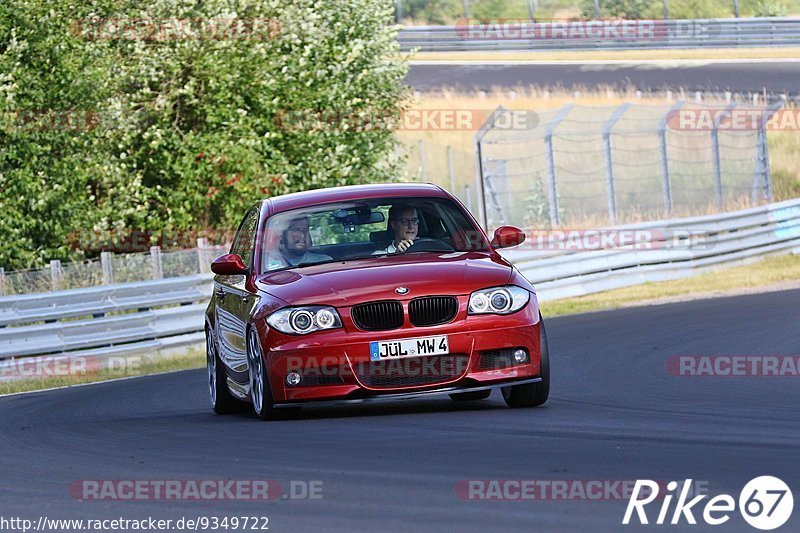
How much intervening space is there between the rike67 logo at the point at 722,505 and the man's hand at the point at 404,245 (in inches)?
171

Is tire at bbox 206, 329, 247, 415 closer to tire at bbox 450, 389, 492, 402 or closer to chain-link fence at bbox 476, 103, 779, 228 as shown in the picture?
tire at bbox 450, 389, 492, 402

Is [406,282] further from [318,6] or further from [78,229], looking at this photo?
[318,6]

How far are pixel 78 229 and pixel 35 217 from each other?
0.96 metres

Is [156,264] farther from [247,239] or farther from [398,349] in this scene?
[398,349]

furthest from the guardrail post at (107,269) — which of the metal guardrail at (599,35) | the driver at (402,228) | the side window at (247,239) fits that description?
the metal guardrail at (599,35)

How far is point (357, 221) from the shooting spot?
10805mm

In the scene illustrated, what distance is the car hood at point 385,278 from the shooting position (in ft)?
32.1

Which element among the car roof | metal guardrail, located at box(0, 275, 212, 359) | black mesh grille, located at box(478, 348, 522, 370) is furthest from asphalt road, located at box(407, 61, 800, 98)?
black mesh grille, located at box(478, 348, 522, 370)

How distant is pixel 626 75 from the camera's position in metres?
49.4

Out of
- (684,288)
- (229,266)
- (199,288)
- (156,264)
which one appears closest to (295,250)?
(229,266)

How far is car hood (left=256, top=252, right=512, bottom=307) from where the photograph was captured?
980cm

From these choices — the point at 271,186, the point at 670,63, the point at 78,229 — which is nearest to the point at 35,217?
the point at 78,229

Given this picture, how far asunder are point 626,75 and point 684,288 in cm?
2545

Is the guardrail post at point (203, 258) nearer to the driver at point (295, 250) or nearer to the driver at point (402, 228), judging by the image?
the driver at point (295, 250)
